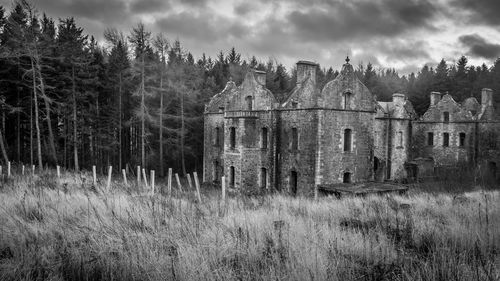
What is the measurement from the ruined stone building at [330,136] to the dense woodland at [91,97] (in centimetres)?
272

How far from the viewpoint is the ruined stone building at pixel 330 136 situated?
23531 millimetres

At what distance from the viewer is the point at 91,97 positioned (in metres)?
36.7

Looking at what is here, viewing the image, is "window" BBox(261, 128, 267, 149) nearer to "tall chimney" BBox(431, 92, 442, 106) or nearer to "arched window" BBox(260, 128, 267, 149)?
"arched window" BBox(260, 128, 267, 149)

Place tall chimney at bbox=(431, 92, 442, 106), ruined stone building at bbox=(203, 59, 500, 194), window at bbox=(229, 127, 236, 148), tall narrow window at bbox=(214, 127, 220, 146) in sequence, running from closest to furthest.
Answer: ruined stone building at bbox=(203, 59, 500, 194) → window at bbox=(229, 127, 236, 148) → tall narrow window at bbox=(214, 127, 220, 146) → tall chimney at bbox=(431, 92, 442, 106)

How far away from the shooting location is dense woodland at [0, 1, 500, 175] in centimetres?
2848

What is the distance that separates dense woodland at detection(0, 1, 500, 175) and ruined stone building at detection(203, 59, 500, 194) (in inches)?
107

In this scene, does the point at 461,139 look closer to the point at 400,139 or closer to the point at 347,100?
the point at 400,139

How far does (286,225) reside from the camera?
550 centimetres

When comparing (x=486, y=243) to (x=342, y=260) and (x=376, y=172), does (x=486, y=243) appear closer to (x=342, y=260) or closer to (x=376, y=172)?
(x=342, y=260)

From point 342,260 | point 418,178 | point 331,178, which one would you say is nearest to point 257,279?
point 342,260

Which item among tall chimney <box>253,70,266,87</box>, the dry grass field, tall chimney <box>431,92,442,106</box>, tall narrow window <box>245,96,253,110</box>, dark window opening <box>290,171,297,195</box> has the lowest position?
dark window opening <box>290,171,297,195</box>

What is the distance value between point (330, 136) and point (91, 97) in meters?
25.1

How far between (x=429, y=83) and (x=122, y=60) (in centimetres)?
4489

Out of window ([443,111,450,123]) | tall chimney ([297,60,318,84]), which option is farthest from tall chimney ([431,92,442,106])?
tall chimney ([297,60,318,84])
